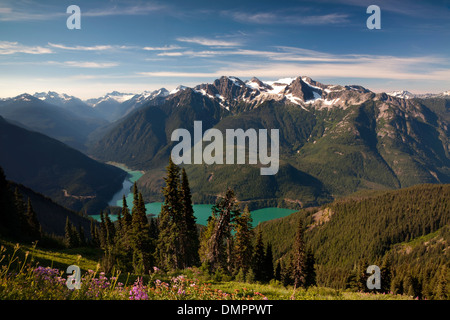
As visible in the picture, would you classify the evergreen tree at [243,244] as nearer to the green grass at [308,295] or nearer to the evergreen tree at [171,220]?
the evergreen tree at [171,220]

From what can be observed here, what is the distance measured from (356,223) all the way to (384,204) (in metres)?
36.0

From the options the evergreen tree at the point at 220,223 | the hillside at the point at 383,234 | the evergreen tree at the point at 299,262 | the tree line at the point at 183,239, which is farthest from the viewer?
the hillside at the point at 383,234

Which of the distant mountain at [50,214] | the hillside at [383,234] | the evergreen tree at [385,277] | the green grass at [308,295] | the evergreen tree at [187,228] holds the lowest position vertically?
the hillside at [383,234]

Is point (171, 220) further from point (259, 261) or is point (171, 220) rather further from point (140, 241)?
point (259, 261)

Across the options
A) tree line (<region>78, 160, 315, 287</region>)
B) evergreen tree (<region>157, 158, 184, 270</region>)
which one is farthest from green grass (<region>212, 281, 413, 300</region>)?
evergreen tree (<region>157, 158, 184, 270</region>)

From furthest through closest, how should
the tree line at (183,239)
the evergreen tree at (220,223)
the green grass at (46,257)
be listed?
1. the tree line at (183,239)
2. the evergreen tree at (220,223)
3. the green grass at (46,257)

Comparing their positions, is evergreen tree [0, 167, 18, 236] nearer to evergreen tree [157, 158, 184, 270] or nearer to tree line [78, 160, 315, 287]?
tree line [78, 160, 315, 287]

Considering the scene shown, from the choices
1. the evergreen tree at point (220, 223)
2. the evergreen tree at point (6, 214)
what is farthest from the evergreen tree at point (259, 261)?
the evergreen tree at point (6, 214)

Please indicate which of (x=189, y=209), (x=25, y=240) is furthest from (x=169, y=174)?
(x=25, y=240)

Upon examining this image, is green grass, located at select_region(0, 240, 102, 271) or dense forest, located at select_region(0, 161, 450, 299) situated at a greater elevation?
green grass, located at select_region(0, 240, 102, 271)

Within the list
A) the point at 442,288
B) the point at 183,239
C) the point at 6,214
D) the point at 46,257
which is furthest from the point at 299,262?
the point at 6,214

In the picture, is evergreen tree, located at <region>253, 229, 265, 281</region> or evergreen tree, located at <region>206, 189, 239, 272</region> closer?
evergreen tree, located at <region>206, 189, 239, 272</region>

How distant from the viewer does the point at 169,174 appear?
32.2 metres
